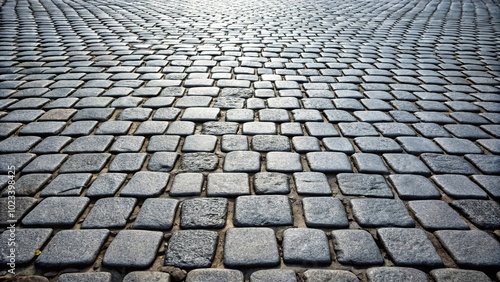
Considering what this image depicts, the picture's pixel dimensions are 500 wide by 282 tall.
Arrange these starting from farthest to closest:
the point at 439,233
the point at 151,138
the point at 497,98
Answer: the point at 497,98 → the point at 151,138 → the point at 439,233

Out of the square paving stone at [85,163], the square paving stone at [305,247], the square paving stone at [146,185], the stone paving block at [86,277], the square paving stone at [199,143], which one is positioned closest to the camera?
the stone paving block at [86,277]

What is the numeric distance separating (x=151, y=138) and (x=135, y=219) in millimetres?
922

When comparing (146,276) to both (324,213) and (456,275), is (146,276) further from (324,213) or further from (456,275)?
(456,275)

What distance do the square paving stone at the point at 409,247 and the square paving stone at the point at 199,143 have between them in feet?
4.22

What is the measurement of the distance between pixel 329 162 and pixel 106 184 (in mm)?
1433

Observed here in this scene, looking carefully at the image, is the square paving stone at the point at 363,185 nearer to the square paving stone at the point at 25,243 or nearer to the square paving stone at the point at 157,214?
the square paving stone at the point at 157,214

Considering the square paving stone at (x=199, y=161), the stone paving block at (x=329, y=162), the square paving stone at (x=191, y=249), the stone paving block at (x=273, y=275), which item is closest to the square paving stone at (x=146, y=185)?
the square paving stone at (x=199, y=161)

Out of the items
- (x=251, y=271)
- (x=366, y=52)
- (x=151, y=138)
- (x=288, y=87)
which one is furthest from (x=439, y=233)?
(x=366, y=52)

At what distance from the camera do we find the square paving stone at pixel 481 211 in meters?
1.80

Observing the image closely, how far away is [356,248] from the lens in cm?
162

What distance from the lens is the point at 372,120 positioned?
9.61ft

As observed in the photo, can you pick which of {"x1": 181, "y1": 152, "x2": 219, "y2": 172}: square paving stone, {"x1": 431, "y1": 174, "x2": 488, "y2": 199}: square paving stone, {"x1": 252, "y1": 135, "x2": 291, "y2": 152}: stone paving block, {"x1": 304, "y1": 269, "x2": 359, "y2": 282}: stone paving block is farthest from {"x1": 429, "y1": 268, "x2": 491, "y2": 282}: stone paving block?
{"x1": 181, "y1": 152, "x2": 219, "y2": 172}: square paving stone

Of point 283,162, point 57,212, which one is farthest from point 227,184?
point 57,212

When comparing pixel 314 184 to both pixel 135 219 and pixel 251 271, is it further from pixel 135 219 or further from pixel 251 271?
pixel 135 219
